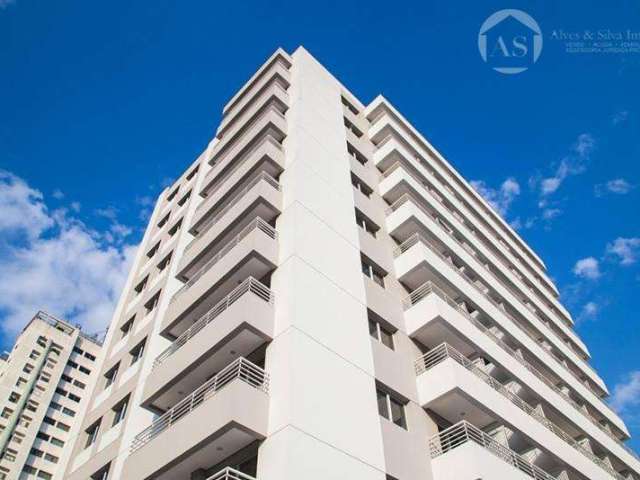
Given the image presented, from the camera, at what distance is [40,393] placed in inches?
2864

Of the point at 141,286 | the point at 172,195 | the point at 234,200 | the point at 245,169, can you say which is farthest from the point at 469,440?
the point at 172,195

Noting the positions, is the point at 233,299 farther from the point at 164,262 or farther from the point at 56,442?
the point at 56,442

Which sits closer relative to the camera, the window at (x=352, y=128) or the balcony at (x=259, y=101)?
the balcony at (x=259, y=101)

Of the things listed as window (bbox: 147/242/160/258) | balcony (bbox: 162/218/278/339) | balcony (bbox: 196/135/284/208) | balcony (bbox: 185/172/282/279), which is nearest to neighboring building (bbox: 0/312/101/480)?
window (bbox: 147/242/160/258)

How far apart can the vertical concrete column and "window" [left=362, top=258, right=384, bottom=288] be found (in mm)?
1021

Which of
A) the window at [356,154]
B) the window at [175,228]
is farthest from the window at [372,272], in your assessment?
the window at [175,228]

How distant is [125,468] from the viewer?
14.4 m

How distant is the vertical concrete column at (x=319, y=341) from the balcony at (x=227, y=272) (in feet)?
1.93

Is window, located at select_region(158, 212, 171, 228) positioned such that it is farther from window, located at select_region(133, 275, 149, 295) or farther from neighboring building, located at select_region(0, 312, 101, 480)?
neighboring building, located at select_region(0, 312, 101, 480)

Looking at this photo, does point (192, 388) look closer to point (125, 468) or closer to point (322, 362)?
point (125, 468)

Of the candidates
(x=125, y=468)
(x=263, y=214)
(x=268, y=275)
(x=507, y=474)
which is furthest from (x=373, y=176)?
(x=125, y=468)

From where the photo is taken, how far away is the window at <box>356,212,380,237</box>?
72.0ft

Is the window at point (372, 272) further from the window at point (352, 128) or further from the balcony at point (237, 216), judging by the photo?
the window at point (352, 128)

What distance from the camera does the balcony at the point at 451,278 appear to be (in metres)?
20.8
